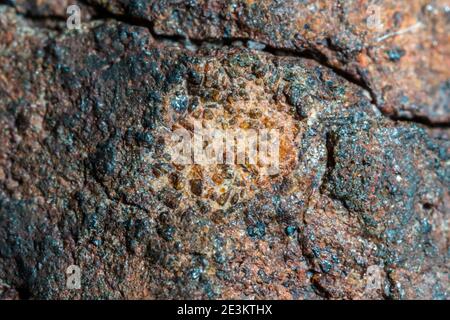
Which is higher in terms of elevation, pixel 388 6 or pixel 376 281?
pixel 388 6

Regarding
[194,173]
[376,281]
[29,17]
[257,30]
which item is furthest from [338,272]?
[29,17]

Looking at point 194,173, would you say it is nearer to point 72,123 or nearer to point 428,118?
point 72,123

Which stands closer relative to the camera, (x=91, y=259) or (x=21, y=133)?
(x=91, y=259)

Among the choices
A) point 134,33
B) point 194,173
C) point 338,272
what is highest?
point 134,33
